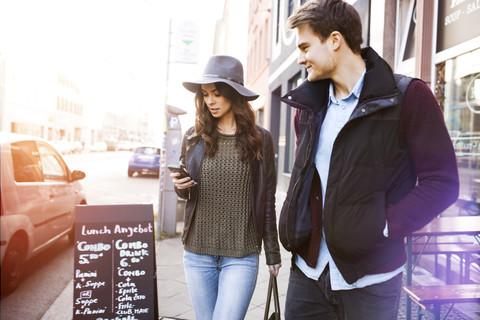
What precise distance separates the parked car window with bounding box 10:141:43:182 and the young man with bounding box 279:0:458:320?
366cm

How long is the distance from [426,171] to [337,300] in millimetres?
629

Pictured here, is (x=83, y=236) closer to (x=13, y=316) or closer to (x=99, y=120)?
(x=13, y=316)

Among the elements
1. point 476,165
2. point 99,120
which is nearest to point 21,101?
point 99,120

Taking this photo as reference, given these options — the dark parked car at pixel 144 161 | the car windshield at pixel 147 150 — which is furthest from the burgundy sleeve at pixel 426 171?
the car windshield at pixel 147 150

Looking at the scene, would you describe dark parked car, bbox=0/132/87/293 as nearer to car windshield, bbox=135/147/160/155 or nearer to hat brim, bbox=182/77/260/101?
hat brim, bbox=182/77/260/101

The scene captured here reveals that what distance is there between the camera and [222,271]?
92.4 inches

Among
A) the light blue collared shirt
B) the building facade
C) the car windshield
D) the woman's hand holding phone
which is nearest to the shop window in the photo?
the building facade

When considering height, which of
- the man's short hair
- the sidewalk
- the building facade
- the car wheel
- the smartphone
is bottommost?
the sidewalk

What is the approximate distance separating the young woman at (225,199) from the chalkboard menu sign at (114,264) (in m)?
0.62

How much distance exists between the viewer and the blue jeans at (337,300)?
1609 millimetres

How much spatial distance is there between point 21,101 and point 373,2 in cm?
3922

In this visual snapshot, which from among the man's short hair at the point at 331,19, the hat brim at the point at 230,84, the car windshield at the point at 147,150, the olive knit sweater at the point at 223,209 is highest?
the man's short hair at the point at 331,19

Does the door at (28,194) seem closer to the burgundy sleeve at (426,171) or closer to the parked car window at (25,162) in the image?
the parked car window at (25,162)

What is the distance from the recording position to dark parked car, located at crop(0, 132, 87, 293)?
4.26 metres
